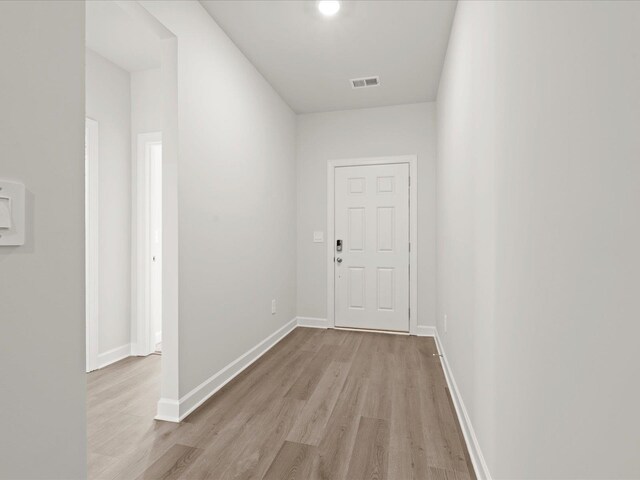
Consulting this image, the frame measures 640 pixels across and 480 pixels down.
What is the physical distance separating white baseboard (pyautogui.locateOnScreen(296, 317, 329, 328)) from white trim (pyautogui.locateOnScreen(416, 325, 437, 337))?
3.73 ft

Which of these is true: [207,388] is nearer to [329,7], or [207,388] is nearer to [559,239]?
[559,239]

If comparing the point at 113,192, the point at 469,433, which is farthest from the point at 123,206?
the point at 469,433

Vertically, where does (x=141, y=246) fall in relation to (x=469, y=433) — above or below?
above

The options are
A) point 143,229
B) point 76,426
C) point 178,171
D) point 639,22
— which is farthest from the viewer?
point 143,229

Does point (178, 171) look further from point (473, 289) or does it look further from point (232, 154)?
point (473, 289)

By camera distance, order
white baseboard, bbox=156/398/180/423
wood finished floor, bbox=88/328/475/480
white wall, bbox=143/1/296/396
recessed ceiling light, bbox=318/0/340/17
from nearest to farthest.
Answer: wood finished floor, bbox=88/328/475/480, white baseboard, bbox=156/398/180/423, white wall, bbox=143/1/296/396, recessed ceiling light, bbox=318/0/340/17

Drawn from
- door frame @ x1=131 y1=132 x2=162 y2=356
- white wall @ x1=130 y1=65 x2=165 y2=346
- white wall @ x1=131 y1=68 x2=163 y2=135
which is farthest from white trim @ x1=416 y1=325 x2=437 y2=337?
white wall @ x1=131 y1=68 x2=163 y2=135

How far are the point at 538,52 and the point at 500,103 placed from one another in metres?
0.38

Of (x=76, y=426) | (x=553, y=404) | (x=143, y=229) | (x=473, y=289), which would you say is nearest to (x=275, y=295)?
(x=143, y=229)

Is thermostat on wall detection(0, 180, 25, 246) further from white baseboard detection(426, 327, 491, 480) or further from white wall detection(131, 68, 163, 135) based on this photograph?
white wall detection(131, 68, 163, 135)

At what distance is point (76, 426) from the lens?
88 cm

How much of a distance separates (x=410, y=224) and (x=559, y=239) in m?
3.35

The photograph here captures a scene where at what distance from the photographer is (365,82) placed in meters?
3.54

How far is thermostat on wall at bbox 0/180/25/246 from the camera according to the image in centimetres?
72
